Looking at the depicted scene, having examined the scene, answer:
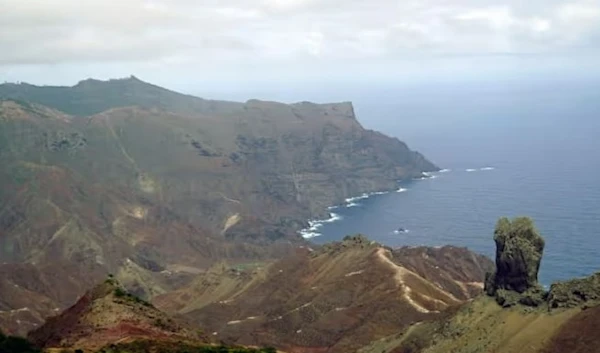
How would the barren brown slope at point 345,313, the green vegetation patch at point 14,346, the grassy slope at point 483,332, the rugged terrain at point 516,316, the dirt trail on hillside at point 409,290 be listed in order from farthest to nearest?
the dirt trail on hillside at point 409,290 < the barren brown slope at point 345,313 < the grassy slope at point 483,332 < the rugged terrain at point 516,316 < the green vegetation patch at point 14,346

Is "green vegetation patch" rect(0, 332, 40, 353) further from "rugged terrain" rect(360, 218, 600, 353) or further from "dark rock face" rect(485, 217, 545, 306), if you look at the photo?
"dark rock face" rect(485, 217, 545, 306)

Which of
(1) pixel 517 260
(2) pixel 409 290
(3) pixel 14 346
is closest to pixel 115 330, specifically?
(3) pixel 14 346

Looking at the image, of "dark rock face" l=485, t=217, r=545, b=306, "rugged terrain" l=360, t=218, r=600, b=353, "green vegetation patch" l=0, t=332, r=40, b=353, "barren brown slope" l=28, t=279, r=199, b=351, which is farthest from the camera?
"dark rock face" l=485, t=217, r=545, b=306

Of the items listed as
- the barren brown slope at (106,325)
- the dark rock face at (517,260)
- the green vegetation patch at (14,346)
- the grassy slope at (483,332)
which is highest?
the dark rock face at (517,260)

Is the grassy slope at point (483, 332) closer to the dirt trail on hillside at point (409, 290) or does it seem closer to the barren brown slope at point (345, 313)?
the barren brown slope at point (345, 313)

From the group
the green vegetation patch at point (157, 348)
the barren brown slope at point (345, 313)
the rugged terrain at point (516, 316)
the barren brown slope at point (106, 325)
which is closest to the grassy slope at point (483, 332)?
the rugged terrain at point (516, 316)

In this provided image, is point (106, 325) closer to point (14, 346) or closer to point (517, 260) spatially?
point (14, 346)

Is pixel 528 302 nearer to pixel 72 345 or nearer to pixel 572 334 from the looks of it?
pixel 572 334

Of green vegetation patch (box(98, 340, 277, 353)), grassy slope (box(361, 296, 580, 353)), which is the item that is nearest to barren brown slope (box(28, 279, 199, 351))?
green vegetation patch (box(98, 340, 277, 353))

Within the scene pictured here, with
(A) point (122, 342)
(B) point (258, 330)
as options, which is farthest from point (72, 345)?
(B) point (258, 330)

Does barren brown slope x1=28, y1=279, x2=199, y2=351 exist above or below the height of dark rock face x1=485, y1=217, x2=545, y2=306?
below
